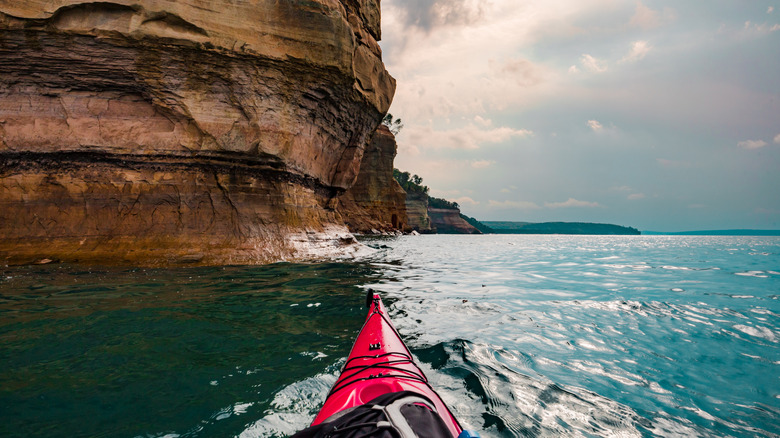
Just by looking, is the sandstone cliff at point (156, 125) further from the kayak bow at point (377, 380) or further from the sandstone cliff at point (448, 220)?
the sandstone cliff at point (448, 220)

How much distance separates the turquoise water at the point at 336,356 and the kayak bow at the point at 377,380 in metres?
0.41

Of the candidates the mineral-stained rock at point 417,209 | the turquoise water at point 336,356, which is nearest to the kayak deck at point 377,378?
the turquoise water at point 336,356

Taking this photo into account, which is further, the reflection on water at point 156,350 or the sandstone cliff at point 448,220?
the sandstone cliff at point 448,220

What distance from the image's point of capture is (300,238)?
10.5m

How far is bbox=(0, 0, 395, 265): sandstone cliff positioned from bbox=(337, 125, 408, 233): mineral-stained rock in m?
23.6

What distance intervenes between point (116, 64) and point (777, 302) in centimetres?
1515

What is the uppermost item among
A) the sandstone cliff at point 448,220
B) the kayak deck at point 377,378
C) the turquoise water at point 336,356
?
the sandstone cliff at point 448,220

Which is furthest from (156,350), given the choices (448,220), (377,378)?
(448,220)

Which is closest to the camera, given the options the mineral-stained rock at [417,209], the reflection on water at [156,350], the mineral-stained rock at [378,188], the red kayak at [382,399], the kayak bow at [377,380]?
the red kayak at [382,399]

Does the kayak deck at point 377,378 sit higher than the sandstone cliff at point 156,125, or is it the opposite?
the sandstone cliff at point 156,125

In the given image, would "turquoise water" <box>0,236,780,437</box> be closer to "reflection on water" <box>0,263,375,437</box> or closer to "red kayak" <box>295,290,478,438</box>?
"reflection on water" <box>0,263,375,437</box>

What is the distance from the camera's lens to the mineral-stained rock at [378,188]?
34906 mm

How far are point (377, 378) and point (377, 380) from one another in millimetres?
29

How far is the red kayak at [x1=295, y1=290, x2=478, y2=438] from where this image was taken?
143 centimetres
